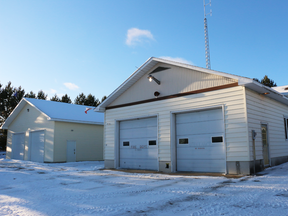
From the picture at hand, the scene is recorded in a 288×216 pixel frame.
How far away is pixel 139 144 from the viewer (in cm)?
1372

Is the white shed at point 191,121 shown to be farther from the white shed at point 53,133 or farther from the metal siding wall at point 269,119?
the white shed at point 53,133

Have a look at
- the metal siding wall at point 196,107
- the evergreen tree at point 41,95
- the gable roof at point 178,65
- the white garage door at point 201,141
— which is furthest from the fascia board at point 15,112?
the evergreen tree at point 41,95

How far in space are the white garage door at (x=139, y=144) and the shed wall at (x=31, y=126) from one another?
24.2ft

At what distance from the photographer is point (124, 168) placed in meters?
14.3

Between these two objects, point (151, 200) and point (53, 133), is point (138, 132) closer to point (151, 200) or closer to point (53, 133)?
point (151, 200)

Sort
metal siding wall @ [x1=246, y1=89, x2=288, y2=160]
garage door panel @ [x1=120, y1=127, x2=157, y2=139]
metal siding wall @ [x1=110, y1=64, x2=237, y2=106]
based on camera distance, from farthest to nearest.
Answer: garage door panel @ [x1=120, y1=127, x2=157, y2=139], metal siding wall @ [x1=110, y1=64, x2=237, y2=106], metal siding wall @ [x1=246, y1=89, x2=288, y2=160]

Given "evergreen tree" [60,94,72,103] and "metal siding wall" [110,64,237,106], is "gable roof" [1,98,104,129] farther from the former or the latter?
"evergreen tree" [60,94,72,103]

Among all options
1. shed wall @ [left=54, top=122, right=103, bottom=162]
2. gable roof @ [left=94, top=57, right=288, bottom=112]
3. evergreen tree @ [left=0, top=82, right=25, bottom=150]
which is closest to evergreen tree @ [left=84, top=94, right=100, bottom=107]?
evergreen tree @ [left=0, top=82, right=25, bottom=150]

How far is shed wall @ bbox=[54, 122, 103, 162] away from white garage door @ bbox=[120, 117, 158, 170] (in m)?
6.97

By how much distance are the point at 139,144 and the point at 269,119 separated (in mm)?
6672

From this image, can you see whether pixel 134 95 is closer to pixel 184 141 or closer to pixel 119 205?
pixel 184 141

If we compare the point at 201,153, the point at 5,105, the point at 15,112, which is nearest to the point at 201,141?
the point at 201,153

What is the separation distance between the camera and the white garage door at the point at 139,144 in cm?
1306

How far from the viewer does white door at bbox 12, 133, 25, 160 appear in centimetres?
2239
